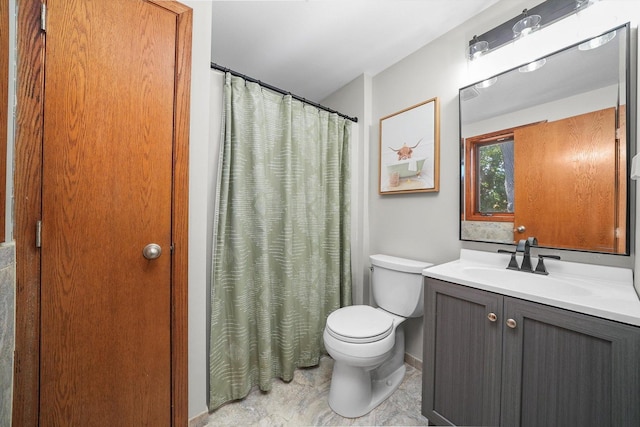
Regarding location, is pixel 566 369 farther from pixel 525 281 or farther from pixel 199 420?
pixel 199 420

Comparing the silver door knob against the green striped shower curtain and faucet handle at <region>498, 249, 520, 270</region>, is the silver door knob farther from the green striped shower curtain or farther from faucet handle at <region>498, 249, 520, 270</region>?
faucet handle at <region>498, 249, 520, 270</region>

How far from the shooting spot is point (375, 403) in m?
1.35

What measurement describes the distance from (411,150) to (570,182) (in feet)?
2.80

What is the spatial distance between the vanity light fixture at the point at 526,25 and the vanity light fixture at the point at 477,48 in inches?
5.3

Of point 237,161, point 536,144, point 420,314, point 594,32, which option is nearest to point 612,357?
point 420,314

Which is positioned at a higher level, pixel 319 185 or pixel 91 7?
pixel 91 7

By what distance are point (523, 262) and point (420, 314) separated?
2.09 feet

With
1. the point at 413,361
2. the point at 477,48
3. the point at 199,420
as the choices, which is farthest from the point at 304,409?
the point at 477,48

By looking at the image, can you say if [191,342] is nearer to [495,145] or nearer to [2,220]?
[2,220]

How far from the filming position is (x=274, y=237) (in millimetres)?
1565

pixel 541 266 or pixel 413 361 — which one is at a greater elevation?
pixel 541 266

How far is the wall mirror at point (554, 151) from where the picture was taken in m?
1.02

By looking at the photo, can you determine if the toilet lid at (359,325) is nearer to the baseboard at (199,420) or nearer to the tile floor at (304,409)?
the tile floor at (304,409)

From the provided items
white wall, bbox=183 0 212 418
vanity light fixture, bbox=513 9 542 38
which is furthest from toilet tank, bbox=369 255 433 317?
vanity light fixture, bbox=513 9 542 38
